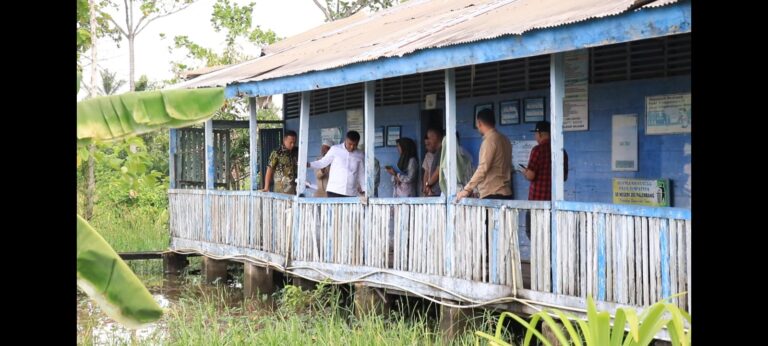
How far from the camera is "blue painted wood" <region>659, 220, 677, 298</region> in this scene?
695cm

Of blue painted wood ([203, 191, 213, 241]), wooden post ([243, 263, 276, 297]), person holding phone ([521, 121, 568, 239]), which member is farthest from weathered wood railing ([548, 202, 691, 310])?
blue painted wood ([203, 191, 213, 241])

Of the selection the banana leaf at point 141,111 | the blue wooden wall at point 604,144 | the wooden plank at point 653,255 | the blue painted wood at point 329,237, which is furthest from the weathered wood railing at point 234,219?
the banana leaf at point 141,111

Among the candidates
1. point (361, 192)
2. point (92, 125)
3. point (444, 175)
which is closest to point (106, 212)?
point (361, 192)

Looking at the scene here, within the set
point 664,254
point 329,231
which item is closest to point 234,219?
point 329,231

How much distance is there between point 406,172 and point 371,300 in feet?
7.11

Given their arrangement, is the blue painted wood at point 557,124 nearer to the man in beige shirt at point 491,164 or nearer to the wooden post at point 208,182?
the man in beige shirt at point 491,164

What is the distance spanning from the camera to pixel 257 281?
13.2 metres

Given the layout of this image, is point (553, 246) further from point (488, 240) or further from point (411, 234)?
point (411, 234)

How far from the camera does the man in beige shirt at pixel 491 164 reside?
891cm

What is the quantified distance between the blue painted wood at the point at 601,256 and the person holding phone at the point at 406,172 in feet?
14.5

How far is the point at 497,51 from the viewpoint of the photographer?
788 cm

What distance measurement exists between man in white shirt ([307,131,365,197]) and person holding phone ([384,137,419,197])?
363 mm

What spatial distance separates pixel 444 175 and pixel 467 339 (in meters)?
1.66
